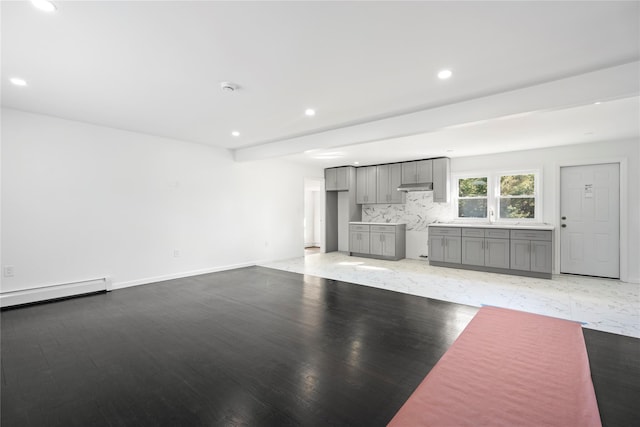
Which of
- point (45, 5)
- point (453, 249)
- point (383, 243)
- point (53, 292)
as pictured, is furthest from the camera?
point (383, 243)

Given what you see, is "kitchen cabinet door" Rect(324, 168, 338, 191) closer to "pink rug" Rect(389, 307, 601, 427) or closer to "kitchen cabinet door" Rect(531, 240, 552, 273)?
"kitchen cabinet door" Rect(531, 240, 552, 273)

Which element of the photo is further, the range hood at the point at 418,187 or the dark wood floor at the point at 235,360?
the range hood at the point at 418,187

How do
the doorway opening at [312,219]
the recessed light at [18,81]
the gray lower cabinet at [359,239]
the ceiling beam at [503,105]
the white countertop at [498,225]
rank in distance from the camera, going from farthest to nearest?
the doorway opening at [312,219], the gray lower cabinet at [359,239], the white countertop at [498,225], the recessed light at [18,81], the ceiling beam at [503,105]

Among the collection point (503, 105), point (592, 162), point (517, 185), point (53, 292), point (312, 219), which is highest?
point (503, 105)

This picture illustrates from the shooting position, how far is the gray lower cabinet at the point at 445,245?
6.02 meters

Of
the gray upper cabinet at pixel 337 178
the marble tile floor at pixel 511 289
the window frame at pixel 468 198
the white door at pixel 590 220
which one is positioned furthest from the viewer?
the gray upper cabinet at pixel 337 178

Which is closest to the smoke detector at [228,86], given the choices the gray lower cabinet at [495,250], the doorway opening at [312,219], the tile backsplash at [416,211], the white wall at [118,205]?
the white wall at [118,205]

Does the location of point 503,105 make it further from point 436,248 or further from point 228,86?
point 436,248

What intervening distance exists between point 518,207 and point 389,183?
279 cm

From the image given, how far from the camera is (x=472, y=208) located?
6.45 meters

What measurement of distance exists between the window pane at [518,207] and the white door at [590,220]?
0.46 m

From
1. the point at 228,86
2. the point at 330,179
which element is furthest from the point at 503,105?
the point at 330,179

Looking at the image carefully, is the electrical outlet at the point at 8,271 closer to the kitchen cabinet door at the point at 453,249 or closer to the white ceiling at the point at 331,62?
the white ceiling at the point at 331,62

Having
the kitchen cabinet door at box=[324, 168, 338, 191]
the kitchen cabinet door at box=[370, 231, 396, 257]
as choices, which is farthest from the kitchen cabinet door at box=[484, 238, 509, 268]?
the kitchen cabinet door at box=[324, 168, 338, 191]
